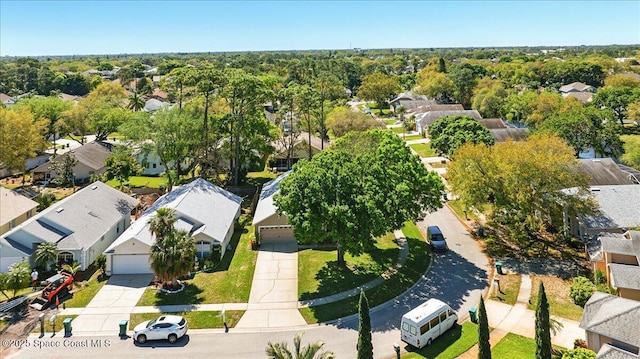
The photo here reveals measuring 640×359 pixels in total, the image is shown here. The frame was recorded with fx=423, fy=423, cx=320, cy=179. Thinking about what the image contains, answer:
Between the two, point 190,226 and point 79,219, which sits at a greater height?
point 79,219

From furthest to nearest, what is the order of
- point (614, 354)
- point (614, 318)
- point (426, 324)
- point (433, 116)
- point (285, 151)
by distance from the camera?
point (433, 116)
point (285, 151)
point (426, 324)
point (614, 318)
point (614, 354)

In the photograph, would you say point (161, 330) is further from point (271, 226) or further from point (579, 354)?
point (579, 354)

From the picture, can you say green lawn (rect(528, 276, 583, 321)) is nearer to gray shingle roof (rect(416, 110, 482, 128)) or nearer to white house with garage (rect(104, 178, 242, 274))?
white house with garage (rect(104, 178, 242, 274))

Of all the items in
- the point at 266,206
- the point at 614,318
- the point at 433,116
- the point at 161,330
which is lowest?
the point at 161,330

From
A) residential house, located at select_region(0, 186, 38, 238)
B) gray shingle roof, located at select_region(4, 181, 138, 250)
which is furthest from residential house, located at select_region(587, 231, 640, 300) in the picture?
residential house, located at select_region(0, 186, 38, 238)

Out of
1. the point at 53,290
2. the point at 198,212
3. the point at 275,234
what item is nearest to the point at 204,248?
the point at 198,212

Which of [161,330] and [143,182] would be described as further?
[143,182]
